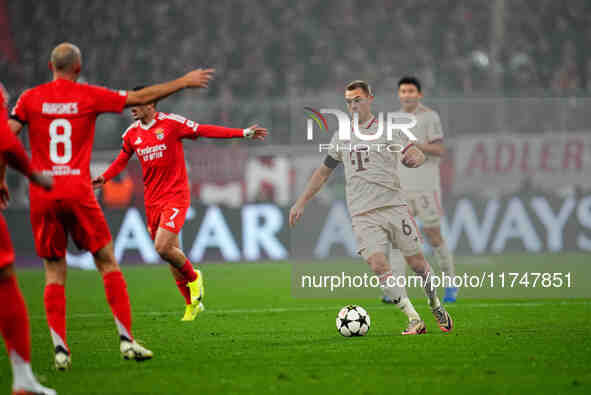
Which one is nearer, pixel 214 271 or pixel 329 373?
pixel 329 373

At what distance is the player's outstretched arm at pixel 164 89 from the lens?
20.5 feet

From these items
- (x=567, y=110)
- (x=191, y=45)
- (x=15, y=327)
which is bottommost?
(x=15, y=327)

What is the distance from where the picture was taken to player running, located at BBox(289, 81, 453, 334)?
8.17 meters

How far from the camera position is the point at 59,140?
638 centimetres

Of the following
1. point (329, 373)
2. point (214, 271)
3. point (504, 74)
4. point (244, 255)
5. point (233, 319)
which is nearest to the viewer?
point (329, 373)

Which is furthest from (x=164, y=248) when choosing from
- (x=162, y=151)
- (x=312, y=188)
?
(x=312, y=188)

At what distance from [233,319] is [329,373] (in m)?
3.85

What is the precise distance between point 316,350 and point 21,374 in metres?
2.77

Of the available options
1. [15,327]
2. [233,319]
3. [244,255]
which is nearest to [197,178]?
[244,255]

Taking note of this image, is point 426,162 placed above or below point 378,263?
above

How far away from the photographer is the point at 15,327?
17.5ft

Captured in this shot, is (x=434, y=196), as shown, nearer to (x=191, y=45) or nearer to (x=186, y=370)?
(x=186, y=370)

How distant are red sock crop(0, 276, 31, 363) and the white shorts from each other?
3574 mm

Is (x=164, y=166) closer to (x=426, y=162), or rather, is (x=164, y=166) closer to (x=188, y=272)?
(x=188, y=272)
